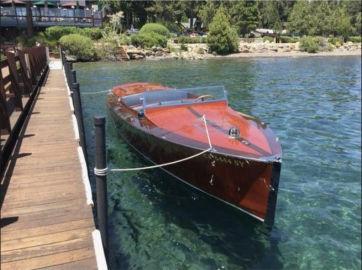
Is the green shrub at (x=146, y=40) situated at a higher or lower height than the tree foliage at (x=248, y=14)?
lower

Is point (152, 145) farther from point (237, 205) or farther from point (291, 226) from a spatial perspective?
point (291, 226)

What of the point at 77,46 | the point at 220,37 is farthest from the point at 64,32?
the point at 220,37

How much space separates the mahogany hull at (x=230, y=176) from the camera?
749 centimetres

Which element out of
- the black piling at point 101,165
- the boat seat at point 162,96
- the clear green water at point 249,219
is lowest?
the clear green water at point 249,219

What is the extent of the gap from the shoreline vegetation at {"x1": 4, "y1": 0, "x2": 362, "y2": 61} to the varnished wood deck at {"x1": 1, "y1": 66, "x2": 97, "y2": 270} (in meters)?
38.6

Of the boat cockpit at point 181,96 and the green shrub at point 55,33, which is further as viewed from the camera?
→ the green shrub at point 55,33

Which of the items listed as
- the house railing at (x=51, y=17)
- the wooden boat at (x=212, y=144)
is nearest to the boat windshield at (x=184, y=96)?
the wooden boat at (x=212, y=144)

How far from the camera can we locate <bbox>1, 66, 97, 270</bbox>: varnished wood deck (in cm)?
473

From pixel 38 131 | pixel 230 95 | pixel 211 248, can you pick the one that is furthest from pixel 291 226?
pixel 230 95

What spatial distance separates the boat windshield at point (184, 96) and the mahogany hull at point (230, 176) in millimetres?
1940

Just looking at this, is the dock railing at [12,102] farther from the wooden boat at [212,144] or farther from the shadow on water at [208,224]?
the wooden boat at [212,144]

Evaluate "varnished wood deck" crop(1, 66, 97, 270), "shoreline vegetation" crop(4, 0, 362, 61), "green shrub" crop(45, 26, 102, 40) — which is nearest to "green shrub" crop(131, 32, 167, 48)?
"shoreline vegetation" crop(4, 0, 362, 61)

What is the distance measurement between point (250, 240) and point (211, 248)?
0.78 m

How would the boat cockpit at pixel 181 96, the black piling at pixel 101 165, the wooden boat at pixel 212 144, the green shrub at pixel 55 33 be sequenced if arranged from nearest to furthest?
the black piling at pixel 101 165
the wooden boat at pixel 212 144
the boat cockpit at pixel 181 96
the green shrub at pixel 55 33
